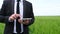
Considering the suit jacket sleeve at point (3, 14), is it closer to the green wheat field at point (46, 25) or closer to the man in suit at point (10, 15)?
the man in suit at point (10, 15)

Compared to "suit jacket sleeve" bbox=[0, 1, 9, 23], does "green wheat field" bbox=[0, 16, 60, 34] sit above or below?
below

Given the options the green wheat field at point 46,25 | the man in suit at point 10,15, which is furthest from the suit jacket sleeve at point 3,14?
the green wheat field at point 46,25

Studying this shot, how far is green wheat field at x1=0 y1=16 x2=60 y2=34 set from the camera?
1.51 meters

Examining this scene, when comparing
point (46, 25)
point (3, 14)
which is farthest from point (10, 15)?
point (46, 25)

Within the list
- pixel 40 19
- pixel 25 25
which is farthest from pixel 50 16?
pixel 25 25

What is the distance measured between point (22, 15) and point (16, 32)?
3.5 inches

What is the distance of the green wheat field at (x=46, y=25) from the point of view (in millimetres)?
1506

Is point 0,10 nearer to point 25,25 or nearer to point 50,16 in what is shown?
point 25,25

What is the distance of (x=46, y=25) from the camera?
1.53 metres

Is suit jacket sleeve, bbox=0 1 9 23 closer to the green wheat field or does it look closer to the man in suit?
the man in suit

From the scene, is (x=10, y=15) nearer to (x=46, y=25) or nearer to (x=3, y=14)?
(x=3, y=14)

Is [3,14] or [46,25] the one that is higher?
[3,14]

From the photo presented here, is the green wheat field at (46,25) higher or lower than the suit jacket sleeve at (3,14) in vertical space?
lower

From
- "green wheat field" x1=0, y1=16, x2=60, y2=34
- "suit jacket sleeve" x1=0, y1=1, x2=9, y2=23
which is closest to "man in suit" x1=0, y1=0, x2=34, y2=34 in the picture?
"suit jacket sleeve" x1=0, y1=1, x2=9, y2=23
